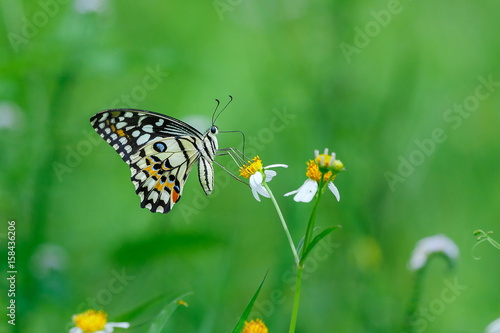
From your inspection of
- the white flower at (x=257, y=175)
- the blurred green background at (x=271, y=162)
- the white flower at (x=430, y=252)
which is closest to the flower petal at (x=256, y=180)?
the white flower at (x=257, y=175)

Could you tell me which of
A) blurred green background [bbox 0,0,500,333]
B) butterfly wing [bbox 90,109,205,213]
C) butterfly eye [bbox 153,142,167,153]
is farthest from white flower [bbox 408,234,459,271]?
butterfly eye [bbox 153,142,167,153]

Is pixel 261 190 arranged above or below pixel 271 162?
below

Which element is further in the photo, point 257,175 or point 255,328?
point 257,175

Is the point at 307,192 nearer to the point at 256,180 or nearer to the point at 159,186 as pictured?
the point at 256,180

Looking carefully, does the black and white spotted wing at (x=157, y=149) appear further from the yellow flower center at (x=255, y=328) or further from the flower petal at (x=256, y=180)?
the yellow flower center at (x=255, y=328)

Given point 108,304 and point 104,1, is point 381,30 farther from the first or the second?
point 108,304

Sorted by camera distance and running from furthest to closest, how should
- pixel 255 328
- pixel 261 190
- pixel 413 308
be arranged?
1. pixel 413 308
2. pixel 261 190
3. pixel 255 328

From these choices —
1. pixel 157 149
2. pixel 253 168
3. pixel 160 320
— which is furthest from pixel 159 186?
pixel 160 320
